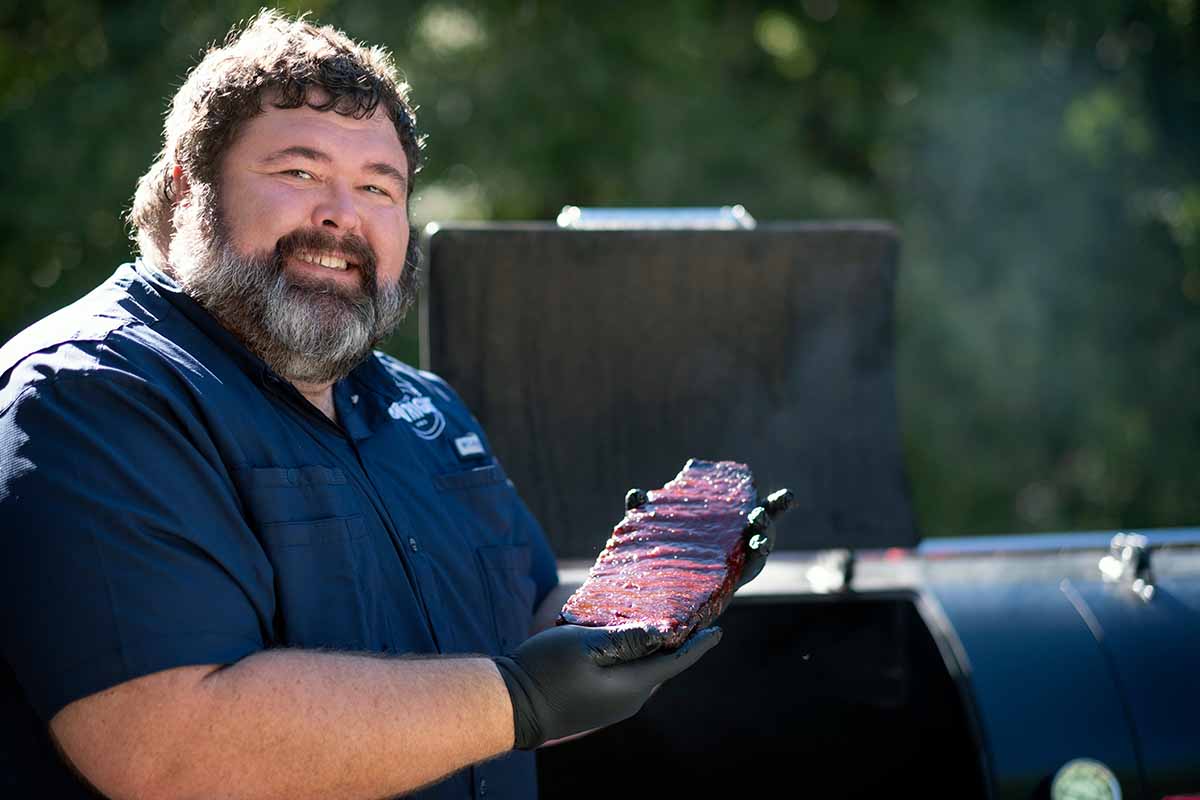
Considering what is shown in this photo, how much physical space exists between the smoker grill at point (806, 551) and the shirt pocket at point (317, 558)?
119 centimetres

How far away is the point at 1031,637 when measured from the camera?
107 inches

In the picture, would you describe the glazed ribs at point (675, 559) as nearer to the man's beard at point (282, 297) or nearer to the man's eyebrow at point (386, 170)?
the man's beard at point (282, 297)

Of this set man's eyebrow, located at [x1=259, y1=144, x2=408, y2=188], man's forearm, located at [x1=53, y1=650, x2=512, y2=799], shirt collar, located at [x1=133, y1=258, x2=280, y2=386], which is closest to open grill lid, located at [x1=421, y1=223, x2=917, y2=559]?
man's eyebrow, located at [x1=259, y1=144, x2=408, y2=188]

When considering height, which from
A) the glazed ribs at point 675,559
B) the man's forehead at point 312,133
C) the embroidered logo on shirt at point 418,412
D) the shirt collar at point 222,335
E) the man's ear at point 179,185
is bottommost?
the glazed ribs at point 675,559

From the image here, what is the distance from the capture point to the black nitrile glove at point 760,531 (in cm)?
232

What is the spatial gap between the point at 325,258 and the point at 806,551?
1.69 metres

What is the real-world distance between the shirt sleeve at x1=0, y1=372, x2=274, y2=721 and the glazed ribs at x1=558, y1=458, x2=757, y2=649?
66 centimetres

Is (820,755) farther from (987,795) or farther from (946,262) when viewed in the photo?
(946,262)

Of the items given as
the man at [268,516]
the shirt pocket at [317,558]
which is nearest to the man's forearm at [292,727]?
the man at [268,516]

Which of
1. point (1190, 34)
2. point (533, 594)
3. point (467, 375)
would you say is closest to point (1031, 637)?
point (533, 594)

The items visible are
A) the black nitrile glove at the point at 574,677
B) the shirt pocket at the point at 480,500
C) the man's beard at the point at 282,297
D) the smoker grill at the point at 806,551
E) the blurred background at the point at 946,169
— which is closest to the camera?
the black nitrile glove at the point at 574,677

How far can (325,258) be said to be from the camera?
228 cm

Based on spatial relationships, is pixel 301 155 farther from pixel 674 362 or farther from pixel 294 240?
pixel 674 362

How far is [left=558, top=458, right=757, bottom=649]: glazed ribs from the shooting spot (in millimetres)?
2096
